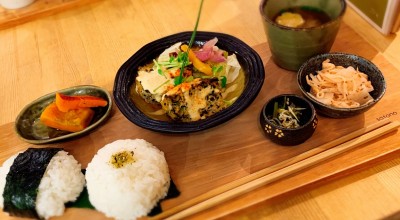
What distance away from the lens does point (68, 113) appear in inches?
65.0

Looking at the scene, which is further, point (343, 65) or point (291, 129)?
point (343, 65)

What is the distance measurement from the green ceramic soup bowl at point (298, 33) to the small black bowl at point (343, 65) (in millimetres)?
70

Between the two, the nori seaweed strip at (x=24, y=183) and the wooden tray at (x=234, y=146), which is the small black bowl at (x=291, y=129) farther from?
the nori seaweed strip at (x=24, y=183)

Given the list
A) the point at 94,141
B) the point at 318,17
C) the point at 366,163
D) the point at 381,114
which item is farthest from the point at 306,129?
the point at 94,141

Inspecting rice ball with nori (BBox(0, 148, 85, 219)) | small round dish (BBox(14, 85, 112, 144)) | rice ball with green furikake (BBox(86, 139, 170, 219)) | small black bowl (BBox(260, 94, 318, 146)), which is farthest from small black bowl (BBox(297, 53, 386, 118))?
rice ball with nori (BBox(0, 148, 85, 219))

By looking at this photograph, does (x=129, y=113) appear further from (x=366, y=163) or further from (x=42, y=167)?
(x=366, y=163)

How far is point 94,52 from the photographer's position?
2.16 m

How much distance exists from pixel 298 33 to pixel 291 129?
451 mm

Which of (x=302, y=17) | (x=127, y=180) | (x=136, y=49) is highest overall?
(x=302, y=17)

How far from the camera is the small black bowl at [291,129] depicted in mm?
1428

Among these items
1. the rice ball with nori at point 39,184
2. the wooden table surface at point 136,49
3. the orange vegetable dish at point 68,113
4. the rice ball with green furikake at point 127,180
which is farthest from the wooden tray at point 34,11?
the rice ball with green furikake at point 127,180

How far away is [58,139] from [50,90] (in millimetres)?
461

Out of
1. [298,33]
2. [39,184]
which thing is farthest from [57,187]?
[298,33]

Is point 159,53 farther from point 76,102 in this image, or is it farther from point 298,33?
point 298,33
